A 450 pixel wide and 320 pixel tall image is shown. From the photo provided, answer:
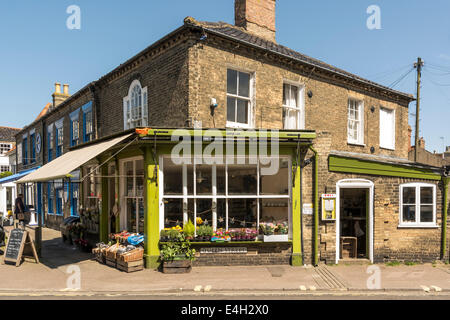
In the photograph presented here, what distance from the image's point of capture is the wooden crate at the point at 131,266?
27.8ft

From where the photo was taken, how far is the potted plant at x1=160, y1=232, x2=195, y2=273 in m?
8.39

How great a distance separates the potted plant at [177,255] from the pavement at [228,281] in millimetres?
206

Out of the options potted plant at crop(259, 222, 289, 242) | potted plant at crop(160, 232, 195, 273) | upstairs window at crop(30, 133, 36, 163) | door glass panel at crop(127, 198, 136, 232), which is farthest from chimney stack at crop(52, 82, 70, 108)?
potted plant at crop(259, 222, 289, 242)

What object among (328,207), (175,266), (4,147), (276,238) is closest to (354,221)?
(328,207)

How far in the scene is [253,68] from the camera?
1064 cm

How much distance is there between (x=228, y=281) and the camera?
773 centimetres

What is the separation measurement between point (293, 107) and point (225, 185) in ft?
14.7

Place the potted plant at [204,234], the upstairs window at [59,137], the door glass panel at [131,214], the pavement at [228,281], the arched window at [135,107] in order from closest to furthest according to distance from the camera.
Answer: the pavement at [228,281] → the potted plant at [204,234] → the door glass panel at [131,214] → the arched window at [135,107] → the upstairs window at [59,137]

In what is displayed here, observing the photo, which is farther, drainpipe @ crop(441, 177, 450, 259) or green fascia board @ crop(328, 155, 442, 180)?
drainpipe @ crop(441, 177, 450, 259)

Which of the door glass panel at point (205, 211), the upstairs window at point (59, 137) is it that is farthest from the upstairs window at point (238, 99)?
the upstairs window at point (59, 137)

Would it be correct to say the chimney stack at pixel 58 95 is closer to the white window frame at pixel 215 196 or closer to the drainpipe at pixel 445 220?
the white window frame at pixel 215 196

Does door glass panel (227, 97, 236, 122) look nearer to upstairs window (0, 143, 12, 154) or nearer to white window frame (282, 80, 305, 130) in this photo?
white window frame (282, 80, 305, 130)

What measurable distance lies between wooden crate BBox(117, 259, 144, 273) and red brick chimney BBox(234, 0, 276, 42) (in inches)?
391

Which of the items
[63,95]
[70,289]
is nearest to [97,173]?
[70,289]
